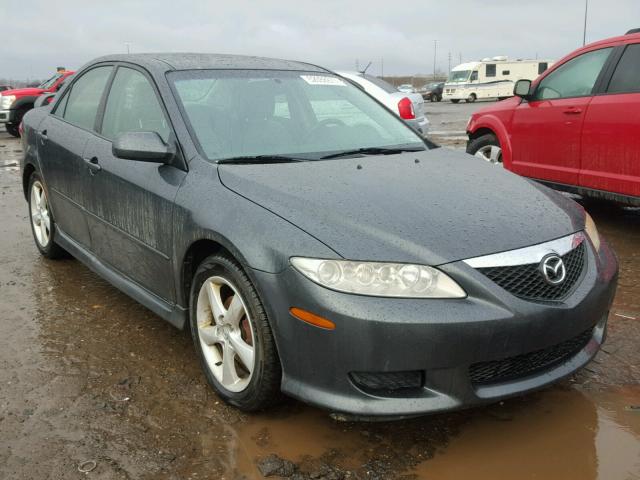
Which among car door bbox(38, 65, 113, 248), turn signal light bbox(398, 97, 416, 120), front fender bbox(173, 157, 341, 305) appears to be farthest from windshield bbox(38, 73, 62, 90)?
front fender bbox(173, 157, 341, 305)

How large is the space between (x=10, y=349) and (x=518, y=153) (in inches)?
199

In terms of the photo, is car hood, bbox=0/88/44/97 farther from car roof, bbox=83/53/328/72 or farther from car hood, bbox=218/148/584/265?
car hood, bbox=218/148/584/265

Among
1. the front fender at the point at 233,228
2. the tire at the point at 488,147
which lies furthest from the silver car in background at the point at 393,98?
the front fender at the point at 233,228

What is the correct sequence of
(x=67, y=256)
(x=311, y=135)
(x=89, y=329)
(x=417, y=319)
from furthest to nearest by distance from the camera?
(x=67, y=256) < (x=89, y=329) < (x=311, y=135) < (x=417, y=319)

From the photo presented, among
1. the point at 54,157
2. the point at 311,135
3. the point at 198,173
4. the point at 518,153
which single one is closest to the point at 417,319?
the point at 198,173

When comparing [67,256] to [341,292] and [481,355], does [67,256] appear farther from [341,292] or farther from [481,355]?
[481,355]

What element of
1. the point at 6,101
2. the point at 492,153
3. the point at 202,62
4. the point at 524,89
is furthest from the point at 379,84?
the point at 6,101

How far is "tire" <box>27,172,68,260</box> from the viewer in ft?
15.8

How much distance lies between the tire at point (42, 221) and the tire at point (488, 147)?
14.7 feet

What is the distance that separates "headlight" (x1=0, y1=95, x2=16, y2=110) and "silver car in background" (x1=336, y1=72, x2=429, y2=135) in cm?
1134

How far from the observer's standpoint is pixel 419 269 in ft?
7.64

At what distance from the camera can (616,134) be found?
17.4 feet

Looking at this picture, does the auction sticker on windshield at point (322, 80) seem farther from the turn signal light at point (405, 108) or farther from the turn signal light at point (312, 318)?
the turn signal light at point (405, 108)

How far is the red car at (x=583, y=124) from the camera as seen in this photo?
5.28 metres
